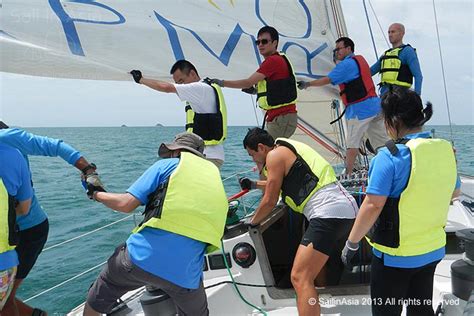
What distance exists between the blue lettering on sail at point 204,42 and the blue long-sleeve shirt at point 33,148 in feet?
3.18

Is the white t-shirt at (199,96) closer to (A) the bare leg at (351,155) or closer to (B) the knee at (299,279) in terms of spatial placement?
(B) the knee at (299,279)

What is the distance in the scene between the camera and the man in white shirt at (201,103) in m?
2.84

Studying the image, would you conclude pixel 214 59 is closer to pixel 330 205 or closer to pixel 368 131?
pixel 330 205

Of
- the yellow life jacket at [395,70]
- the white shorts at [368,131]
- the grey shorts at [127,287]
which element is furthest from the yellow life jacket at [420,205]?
the yellow life jacket at [395,70]

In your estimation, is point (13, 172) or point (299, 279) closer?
point (13, 172)

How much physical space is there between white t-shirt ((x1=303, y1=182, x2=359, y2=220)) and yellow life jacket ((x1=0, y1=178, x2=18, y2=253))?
4.50 ft

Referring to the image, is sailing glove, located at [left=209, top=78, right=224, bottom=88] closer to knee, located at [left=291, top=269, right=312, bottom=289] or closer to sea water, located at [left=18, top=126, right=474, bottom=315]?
sea water, located at [left=18, top=126, right=474, bottom=315]

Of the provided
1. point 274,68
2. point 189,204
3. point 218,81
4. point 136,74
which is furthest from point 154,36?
point 189,204

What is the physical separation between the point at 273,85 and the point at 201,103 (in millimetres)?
667

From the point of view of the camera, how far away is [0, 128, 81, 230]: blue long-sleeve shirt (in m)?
2.19

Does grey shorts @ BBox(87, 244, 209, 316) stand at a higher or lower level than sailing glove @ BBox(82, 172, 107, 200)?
lower

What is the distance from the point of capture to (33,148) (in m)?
2.22

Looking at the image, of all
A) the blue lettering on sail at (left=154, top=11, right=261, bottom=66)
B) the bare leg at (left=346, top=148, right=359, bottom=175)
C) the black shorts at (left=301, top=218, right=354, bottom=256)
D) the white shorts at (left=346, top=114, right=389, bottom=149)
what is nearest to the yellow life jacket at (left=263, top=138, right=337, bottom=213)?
the black shorts at (left=301, top=218, right=354, bottom=256)

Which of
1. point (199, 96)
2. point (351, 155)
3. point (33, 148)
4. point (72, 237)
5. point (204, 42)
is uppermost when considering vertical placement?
point (204, 42)
